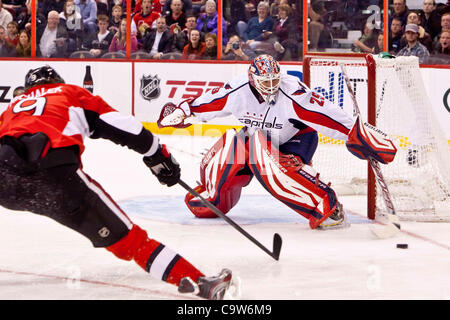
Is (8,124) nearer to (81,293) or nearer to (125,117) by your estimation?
(125,117)

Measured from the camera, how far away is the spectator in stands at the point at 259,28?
28.1ft

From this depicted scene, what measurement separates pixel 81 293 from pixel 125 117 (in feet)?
2.42

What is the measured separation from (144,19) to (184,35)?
1.70ft

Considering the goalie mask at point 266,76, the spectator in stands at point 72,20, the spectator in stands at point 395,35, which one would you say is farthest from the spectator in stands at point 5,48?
the goalie mask at point 266,76

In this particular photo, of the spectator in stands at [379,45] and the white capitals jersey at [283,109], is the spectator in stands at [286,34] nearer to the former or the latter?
the spectator in stands at [379,45]

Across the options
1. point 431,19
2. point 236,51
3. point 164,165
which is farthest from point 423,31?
point 164,165

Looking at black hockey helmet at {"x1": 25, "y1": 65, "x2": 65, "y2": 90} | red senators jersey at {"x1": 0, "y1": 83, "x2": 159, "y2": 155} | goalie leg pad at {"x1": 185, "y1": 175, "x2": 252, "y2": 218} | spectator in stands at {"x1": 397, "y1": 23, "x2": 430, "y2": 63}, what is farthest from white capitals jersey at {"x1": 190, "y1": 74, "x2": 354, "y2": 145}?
spectator in stands at {"x1": 397, "y1": 23, "x2": 430, "y2": 63}

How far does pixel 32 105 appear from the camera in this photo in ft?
9.79

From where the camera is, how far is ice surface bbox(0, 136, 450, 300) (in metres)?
3.32

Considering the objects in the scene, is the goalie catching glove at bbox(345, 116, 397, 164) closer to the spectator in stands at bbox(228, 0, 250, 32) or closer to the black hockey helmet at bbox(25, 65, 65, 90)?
the black hockey helmet at bbox(25, 65, 65, 90)

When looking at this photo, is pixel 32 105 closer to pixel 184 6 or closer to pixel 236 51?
pixel 236 51

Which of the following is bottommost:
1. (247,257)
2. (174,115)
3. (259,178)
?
(247,257)

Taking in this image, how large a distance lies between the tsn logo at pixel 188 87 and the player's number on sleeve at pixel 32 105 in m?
5.53

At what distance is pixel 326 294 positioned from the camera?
3.27m
